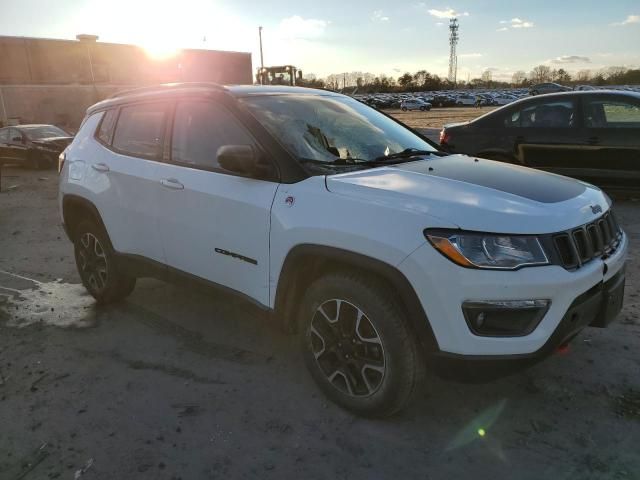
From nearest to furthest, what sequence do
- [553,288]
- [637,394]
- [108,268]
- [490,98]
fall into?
[553,288]
[637,394]
[108,268]
[490,98]

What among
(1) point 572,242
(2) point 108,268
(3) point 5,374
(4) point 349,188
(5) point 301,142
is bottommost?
(3) point 5,374

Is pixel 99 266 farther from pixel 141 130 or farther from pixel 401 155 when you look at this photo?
pixel 401 155

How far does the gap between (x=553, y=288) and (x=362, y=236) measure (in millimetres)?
881

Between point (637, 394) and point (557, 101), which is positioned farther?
point (557, 101)

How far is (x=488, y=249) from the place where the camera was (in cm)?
225

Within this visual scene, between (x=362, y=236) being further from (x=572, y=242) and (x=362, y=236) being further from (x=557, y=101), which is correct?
(x=557, y=101)

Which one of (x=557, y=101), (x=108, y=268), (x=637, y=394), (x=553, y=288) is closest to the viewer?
(x=553, y=288)

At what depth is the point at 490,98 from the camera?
67.0m

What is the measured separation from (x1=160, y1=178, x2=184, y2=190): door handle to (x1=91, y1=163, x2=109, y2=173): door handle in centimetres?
83

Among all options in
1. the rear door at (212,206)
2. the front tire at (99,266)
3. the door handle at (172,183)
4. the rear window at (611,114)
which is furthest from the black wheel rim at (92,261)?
the rear window at (611,114)

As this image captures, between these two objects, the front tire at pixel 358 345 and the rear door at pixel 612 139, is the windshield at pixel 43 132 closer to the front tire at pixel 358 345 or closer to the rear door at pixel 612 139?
the rear door at pixel 612 139

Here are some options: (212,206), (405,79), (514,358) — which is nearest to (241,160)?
(212,206)

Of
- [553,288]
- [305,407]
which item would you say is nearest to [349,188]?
[553,288]

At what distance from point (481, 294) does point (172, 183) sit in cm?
217
